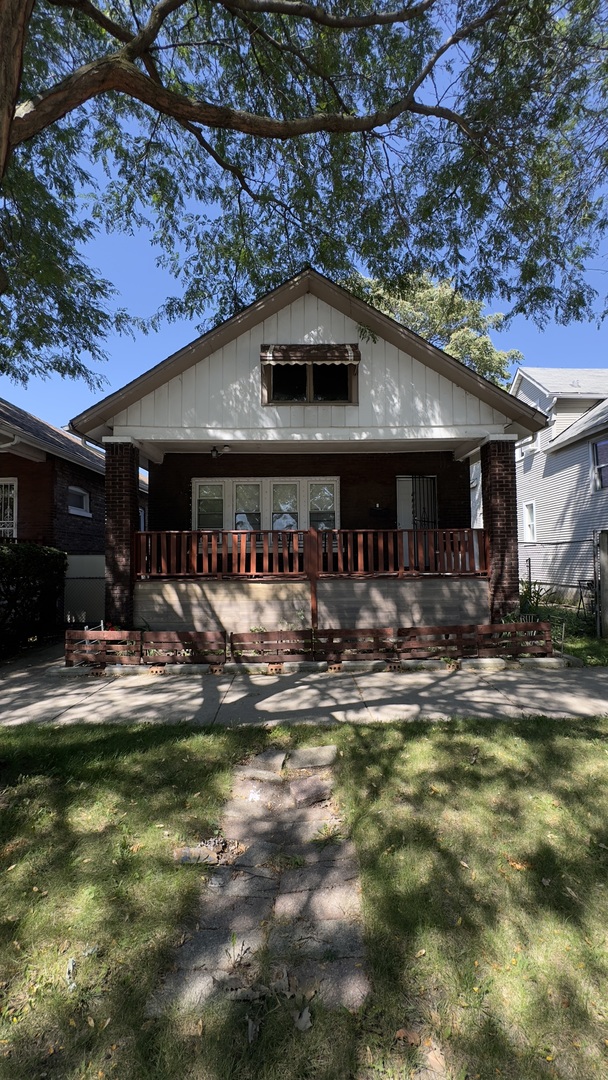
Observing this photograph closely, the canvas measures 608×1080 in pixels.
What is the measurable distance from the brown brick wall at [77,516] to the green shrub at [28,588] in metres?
1.85

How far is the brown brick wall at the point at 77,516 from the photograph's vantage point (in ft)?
41.9

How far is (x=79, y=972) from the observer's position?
236cm

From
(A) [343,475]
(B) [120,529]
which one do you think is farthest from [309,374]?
(B) [120,529]

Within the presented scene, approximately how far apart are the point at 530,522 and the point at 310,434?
1371cm

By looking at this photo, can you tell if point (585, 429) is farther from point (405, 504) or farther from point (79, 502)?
point (79, 502)

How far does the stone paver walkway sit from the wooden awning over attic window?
769cm

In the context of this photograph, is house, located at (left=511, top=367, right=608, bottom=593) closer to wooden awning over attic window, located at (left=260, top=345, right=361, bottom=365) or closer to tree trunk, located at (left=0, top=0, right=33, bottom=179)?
wooden awning over attic window, located at (left=260, top=345, right=361, bottom=365)

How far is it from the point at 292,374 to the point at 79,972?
9578mm

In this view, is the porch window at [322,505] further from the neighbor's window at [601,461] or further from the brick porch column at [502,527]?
the neighbor's window at [601,461]

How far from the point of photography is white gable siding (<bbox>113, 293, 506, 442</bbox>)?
31.0ft

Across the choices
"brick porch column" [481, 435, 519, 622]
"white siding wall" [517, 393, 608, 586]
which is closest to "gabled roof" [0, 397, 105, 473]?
"brick porch column" [481, 435, 519, 622]

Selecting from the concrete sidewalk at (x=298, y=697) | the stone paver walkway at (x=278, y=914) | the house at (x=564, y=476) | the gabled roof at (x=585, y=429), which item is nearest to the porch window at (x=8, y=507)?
the concrete sidewalk at (x=298, y=697)

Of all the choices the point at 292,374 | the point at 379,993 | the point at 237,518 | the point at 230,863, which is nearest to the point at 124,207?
the point at 292,374

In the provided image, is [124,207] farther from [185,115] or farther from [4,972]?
[4,972]
